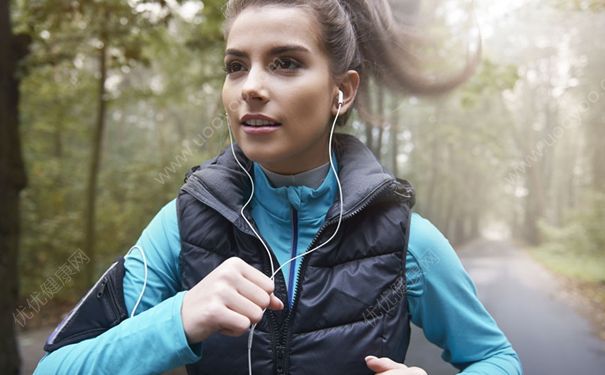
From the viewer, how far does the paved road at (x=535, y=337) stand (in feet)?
15.1

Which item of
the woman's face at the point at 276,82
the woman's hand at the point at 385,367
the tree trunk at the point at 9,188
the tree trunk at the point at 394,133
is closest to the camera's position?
the woman's hand at the point at 385,367

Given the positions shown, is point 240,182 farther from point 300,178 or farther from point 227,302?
point 227,302

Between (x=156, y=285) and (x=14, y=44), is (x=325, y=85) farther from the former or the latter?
(x=14, y=44)

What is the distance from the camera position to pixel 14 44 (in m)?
3.22

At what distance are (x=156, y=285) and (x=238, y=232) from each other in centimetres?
26

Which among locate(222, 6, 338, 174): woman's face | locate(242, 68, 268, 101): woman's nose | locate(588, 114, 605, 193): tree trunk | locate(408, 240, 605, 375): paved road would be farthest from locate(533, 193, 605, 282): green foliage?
locate(242, 68, 268, 101): woman's nose

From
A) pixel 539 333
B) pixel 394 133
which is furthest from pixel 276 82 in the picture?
pixel 539 333

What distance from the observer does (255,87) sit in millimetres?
1198

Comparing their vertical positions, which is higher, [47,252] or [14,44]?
[14,44]

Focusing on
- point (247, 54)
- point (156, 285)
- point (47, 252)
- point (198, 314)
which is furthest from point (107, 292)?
point (47, 252)

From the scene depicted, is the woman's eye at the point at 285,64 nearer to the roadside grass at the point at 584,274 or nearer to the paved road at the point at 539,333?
the paved road at the point at 539,333

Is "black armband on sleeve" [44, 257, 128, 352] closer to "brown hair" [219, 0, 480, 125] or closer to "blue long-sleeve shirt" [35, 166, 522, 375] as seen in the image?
"blue long-sleeve shirt" [35, 166, 522, 375]

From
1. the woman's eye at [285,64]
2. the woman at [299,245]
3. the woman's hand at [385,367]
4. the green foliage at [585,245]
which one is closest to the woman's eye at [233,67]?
the woman at [299,245]

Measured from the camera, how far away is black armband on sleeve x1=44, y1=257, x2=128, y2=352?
1.15 meters
